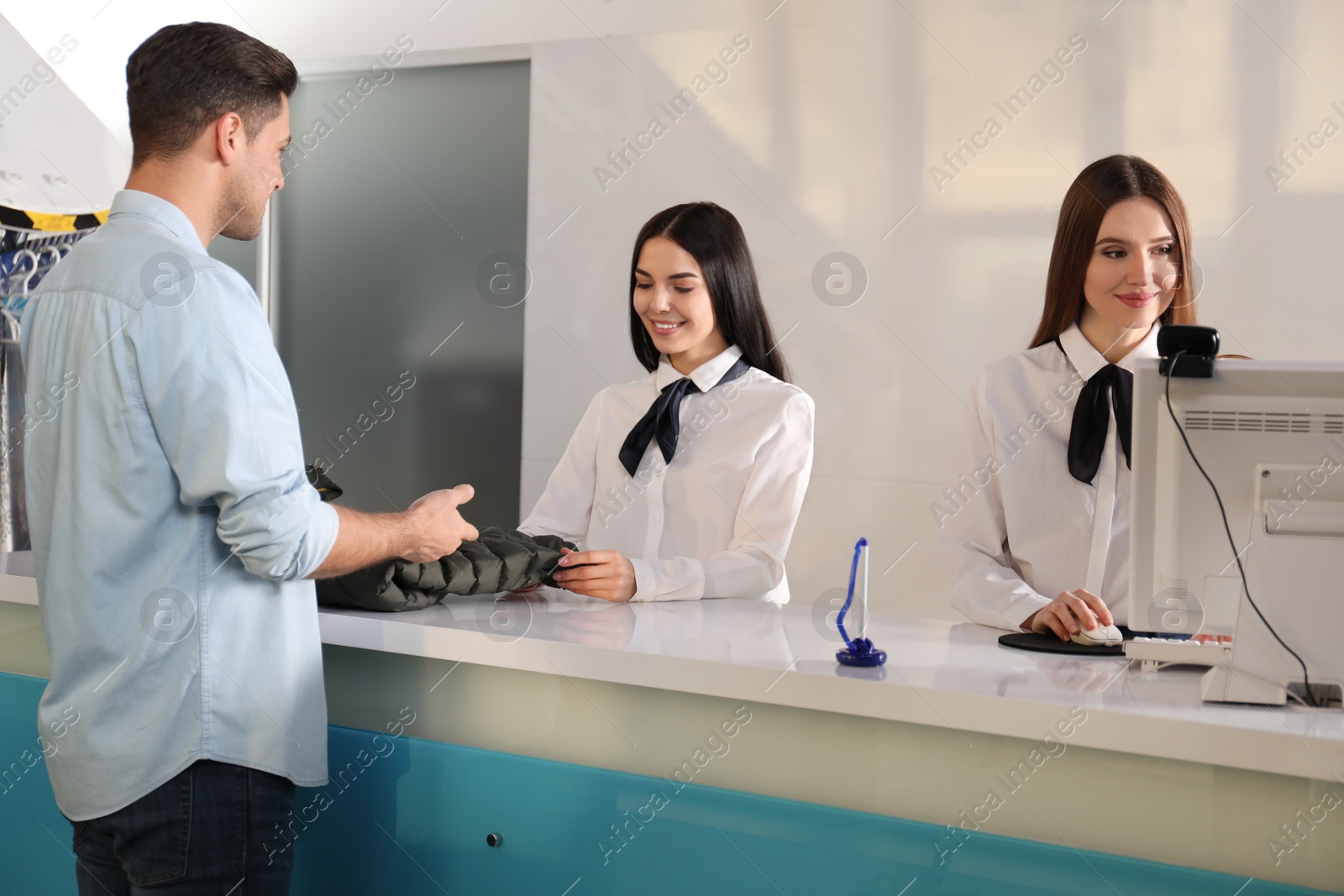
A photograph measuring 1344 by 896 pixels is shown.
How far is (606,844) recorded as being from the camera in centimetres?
159

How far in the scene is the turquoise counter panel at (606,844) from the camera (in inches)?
53.8

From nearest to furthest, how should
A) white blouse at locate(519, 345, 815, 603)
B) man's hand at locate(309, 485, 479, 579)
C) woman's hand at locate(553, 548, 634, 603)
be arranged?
man's hand at locate(309, 485, 479, 579)
woman's hand at locate(553, 548, 634, 603)
white blouse at locate(519, 345, 815, 603)

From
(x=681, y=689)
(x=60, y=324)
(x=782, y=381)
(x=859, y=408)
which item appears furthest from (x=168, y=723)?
(x=859, y=408)

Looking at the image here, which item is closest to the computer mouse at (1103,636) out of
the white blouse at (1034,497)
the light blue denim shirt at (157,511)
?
the white blouse at (1034,497)

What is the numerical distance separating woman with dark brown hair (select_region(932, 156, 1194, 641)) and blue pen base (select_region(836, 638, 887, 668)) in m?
0.56

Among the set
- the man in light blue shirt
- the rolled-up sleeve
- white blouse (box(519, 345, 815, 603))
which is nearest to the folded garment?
the man in light blue shirt

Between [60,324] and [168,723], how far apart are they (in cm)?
54

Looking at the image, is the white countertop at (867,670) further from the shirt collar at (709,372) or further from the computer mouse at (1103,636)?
the shirt collar at (709,372)

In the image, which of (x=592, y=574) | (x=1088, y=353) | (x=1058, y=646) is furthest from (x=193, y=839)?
(x=1088, y=353)

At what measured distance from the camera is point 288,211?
457cm

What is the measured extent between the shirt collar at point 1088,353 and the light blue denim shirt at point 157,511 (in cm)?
143

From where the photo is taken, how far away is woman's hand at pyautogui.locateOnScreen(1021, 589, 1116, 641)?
1705 millimetres

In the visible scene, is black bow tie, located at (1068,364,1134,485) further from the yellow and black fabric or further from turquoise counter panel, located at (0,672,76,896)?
the yellow and black fabric

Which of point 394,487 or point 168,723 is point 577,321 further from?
point 168,723
